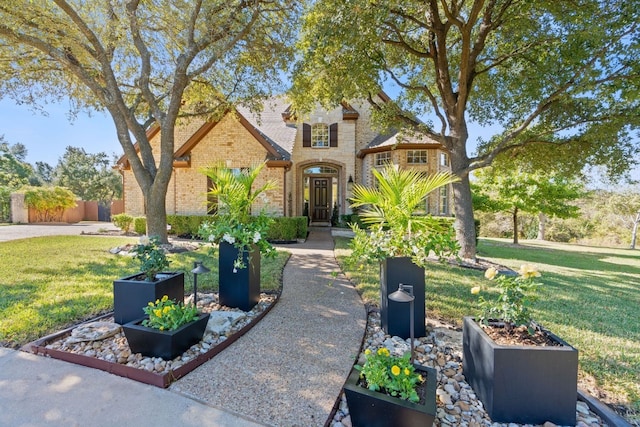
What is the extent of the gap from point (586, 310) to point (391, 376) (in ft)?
14.8

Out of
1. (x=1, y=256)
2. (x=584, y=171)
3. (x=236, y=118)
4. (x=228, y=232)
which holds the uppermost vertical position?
(x=236, y=118)

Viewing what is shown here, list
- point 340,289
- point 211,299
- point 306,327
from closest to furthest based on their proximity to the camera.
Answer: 1. point 306,327
2. point 211,299
3. point 340,289

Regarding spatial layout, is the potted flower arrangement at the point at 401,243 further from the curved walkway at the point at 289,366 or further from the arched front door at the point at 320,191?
the arched front door at the point at 320,191

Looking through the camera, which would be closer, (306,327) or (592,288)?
(306,327)

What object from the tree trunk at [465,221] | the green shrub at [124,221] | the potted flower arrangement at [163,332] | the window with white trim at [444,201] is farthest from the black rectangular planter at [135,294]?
the window with white trim at [444,201]

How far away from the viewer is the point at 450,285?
18.0 ft

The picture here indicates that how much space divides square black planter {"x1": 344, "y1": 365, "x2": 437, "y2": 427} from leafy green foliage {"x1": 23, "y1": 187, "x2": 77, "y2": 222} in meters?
Result: 24.3

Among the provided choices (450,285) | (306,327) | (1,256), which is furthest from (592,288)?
(1,256)

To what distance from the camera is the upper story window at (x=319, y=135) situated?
15289mm

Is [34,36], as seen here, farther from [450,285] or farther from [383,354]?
[450,285]

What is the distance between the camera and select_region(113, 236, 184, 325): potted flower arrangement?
326 cm

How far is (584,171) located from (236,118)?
38.6 ft

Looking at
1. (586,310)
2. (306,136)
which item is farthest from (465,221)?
(306,136)

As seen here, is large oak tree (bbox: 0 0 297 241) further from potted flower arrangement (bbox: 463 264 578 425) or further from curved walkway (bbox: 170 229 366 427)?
potted flower arrangement (bbox: 463 264 578 425)
